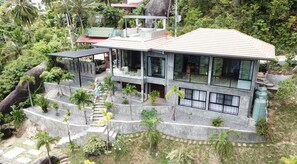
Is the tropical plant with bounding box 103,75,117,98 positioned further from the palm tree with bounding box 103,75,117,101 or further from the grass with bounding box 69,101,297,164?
the grass with bounding box 69,101,297,164

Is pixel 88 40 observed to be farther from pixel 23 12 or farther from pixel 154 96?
pixel 154 96

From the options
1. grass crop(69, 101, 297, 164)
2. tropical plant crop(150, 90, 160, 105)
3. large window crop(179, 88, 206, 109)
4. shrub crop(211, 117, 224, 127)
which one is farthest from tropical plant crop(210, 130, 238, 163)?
tropical plant crop(150, 90, 160, 105)

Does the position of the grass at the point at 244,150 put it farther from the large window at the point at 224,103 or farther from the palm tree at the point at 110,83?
the palm tree at the point at 110,83

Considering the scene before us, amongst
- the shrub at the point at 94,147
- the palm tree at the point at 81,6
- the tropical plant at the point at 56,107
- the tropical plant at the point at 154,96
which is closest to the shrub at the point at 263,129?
the tropical plant at the point at 154,96

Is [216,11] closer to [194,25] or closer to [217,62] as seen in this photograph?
[194,25]

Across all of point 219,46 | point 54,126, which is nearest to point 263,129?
point 219,46

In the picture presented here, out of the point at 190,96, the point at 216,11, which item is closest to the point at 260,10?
the point at 216,11
